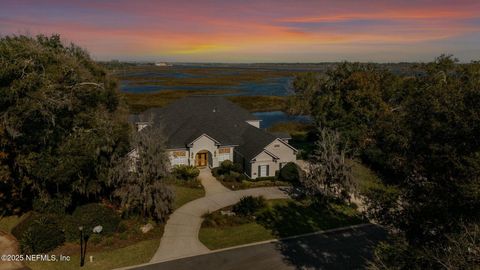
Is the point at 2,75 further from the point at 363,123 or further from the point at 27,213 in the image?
the point at 363,123

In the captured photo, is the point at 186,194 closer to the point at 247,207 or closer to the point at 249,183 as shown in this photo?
the point at 249,183

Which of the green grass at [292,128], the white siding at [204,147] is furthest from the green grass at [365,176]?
the green grass at [292,128]

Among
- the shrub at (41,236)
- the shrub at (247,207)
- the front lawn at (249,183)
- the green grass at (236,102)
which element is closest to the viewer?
the shrub at (41,236)

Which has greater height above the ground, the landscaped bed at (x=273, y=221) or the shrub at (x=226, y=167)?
the shrub at (x=226, y=167)

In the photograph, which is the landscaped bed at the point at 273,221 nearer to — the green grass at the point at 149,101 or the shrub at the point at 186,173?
the shrub at the point at 186,173

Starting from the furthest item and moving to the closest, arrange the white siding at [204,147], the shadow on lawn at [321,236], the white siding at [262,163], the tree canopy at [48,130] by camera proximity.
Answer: the white siding at [204,147], the white siding at [262,163], the tree canopy at [48,130], the shadow on lawn at [321,236]

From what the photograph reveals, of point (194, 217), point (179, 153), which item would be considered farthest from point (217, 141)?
point (194, 217)

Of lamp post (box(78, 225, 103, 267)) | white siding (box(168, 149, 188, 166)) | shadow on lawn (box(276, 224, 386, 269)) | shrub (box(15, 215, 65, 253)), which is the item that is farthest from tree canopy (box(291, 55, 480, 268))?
white siding (box(168, 149, 188, 166))

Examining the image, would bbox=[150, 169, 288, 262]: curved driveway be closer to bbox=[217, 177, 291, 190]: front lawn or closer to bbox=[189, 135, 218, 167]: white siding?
bbox=[217, 177, 291, 190]: front lawn
